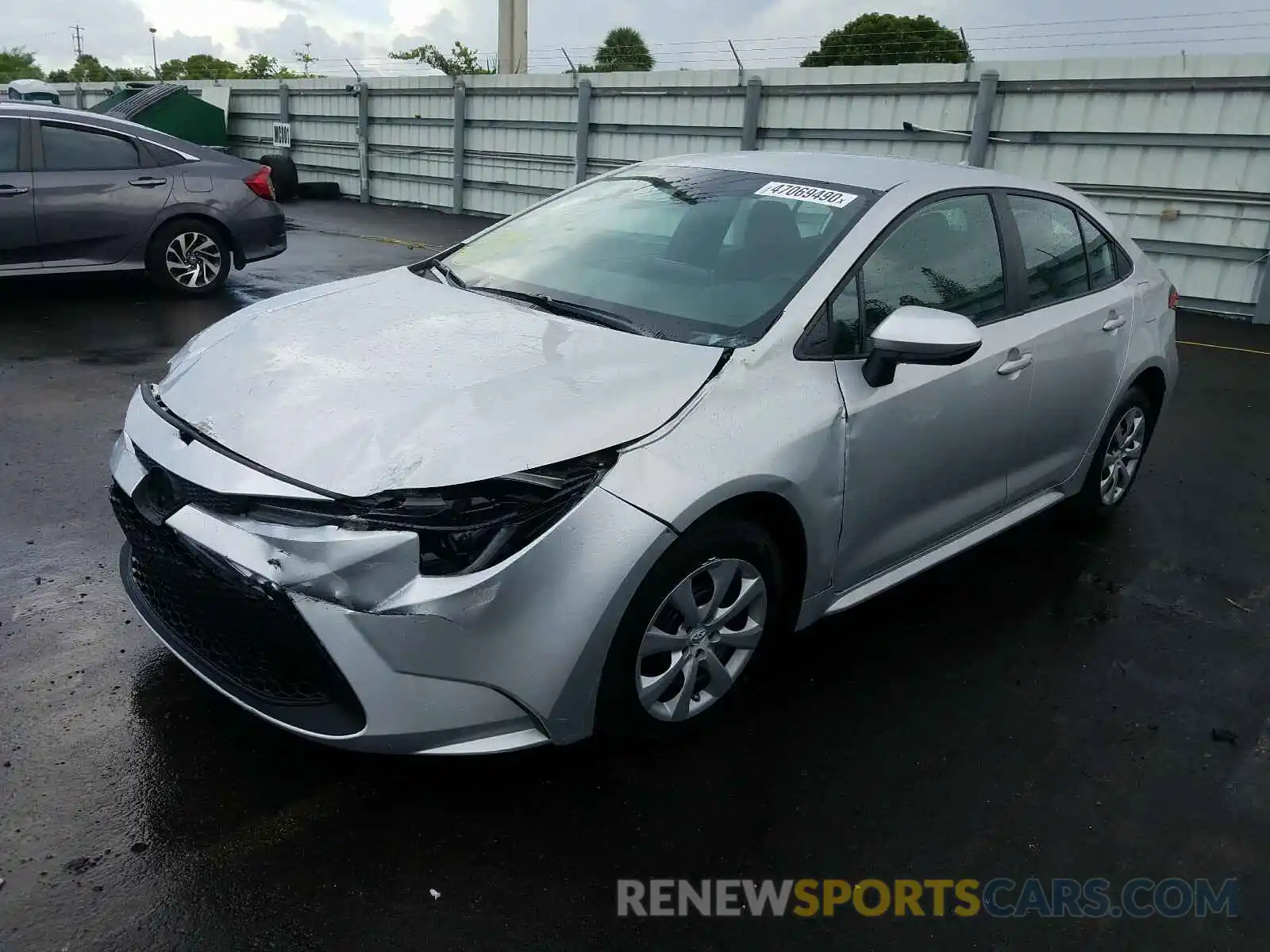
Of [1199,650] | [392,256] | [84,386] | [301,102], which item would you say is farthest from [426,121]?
[1199,650]

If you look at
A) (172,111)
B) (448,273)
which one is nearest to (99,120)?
(448,273)

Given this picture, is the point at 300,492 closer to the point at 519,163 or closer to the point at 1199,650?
the point at 1199,650

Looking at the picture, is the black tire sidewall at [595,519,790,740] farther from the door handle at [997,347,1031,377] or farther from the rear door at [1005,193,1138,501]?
the rear door at [1005,193,1138,501]

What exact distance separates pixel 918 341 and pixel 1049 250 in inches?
58.5

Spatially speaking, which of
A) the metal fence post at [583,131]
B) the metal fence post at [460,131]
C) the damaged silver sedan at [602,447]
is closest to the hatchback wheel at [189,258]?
the damaged silver sedan at [602,447]

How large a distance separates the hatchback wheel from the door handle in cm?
724

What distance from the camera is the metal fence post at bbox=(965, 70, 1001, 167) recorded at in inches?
477

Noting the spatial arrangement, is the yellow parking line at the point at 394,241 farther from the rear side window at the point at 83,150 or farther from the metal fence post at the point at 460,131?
the rear side window at the point at 83,150

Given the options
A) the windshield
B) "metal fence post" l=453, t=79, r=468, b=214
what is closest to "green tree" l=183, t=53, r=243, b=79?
"metal fence post" l=453, t=79, r=468, b=214

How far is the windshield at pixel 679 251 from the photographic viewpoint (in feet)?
10.1

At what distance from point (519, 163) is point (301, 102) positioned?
7.56 metres

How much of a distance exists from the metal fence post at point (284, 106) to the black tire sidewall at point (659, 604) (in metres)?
23.5

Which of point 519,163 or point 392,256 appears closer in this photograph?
point 392,256

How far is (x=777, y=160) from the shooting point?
12.5 feet
